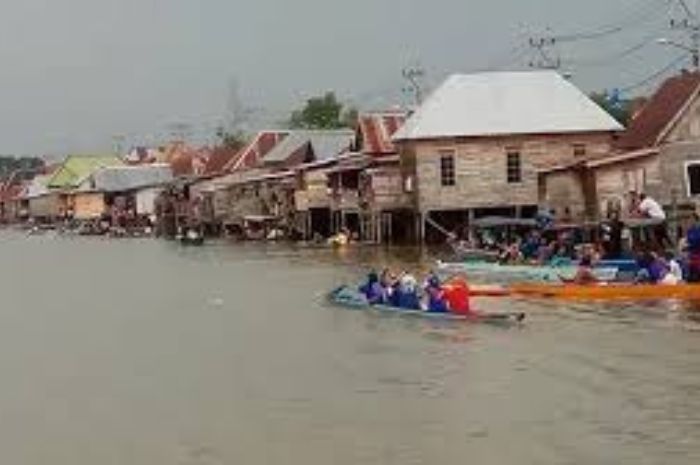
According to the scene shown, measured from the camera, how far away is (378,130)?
232 feet

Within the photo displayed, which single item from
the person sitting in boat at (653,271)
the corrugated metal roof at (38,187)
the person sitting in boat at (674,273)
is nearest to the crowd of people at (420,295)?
the person sitting in boat at (653,271)

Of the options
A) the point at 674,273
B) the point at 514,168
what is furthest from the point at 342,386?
the point at 514,168

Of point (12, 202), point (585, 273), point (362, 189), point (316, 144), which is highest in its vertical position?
point (316, 144)

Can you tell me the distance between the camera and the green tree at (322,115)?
12444 cm

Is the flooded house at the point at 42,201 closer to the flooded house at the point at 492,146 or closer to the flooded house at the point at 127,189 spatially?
the flooded house at the point at 127,189

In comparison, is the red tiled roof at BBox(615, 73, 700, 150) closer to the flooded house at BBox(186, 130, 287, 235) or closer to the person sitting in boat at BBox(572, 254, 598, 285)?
the person sitting in boat at BBox(572, 254, 598, 285)

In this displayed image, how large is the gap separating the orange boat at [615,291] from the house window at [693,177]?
10.5m

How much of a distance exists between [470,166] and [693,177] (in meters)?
13.8

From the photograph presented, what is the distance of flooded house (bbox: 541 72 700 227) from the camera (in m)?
46.2

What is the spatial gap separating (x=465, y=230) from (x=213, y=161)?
170 feet

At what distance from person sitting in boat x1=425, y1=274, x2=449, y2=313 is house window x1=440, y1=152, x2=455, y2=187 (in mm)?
25473

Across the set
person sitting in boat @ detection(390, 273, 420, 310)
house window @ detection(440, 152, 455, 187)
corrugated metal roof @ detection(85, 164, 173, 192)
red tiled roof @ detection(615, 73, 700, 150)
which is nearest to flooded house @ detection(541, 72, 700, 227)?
red tiled roof @ detection(615, 73, 700, 150)

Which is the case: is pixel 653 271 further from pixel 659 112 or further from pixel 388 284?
pixel 659 112

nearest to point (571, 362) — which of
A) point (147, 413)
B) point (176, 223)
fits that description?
point (147, 413)
